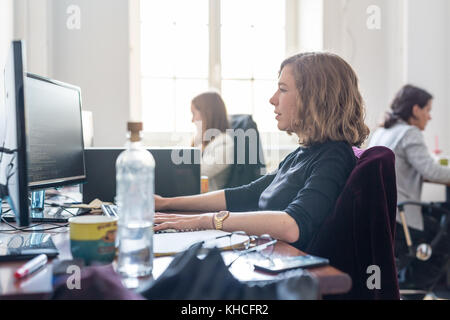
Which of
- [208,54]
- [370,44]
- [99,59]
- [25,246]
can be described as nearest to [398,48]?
[370,44]

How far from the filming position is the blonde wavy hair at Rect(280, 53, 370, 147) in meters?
1.23

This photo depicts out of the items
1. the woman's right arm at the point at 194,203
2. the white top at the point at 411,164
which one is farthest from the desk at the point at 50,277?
the white top at the point at 411,164

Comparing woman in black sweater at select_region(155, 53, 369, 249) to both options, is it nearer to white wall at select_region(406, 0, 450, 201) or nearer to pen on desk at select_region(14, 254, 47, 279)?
pen on desk at select_region(14, 254, 47, 279)

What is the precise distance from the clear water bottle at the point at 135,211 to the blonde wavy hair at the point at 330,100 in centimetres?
51

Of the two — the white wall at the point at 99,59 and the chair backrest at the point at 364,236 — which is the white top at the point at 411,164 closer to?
the chair backrest at the point at 364,236

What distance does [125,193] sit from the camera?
2.84ft

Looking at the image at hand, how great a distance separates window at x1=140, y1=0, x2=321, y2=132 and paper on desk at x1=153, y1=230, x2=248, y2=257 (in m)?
2.72

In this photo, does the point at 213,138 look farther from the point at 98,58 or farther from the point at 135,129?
the point at 135,129

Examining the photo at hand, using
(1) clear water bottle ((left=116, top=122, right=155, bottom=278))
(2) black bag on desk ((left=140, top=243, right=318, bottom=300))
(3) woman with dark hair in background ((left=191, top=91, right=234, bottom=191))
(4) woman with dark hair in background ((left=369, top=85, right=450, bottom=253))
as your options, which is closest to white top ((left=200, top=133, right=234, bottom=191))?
(3) woman with dark hair in background ((left=191, top=91, right=234, bottom=191))

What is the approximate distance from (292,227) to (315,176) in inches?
6.1

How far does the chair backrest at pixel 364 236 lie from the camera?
1026 millimetres

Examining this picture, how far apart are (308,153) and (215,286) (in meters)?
0.70
